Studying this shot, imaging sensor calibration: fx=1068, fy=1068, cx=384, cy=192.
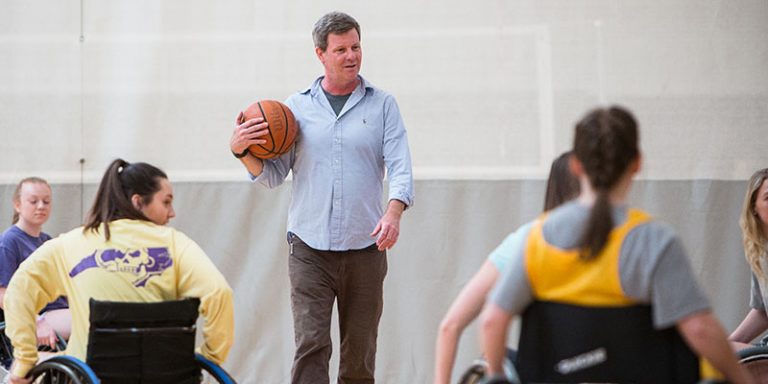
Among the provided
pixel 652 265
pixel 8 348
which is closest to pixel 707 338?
pixel 652 265

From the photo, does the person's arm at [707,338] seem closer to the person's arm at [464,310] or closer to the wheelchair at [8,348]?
the person's arm at [464,310]

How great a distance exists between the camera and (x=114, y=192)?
10.5ft

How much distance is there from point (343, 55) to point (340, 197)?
52cm

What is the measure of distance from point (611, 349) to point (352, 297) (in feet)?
6.50

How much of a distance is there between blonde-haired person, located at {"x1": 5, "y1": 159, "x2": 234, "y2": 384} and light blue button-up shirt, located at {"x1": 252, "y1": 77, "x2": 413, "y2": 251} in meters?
0.85

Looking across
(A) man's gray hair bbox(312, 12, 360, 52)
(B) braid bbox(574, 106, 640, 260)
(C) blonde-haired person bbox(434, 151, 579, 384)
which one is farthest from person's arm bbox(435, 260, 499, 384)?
(A) man's gray hair bbox(312, 12, 360, 52)

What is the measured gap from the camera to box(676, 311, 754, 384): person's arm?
2.03 m

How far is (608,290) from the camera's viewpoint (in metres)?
2.06

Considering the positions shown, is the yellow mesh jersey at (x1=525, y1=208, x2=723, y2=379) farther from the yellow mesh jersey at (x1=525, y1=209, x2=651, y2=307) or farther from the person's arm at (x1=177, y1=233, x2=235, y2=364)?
the person's arm at (x1=177, y1=233, x2=235, y2=364)

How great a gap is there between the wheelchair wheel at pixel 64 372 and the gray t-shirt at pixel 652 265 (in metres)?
1.42

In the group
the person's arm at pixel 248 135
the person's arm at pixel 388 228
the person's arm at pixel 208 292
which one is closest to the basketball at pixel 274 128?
the person's arm at pixel 248 135

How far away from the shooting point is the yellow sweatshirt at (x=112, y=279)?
307cm

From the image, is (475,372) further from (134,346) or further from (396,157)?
(396,157)

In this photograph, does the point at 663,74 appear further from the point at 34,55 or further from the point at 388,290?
the point at 34,55
